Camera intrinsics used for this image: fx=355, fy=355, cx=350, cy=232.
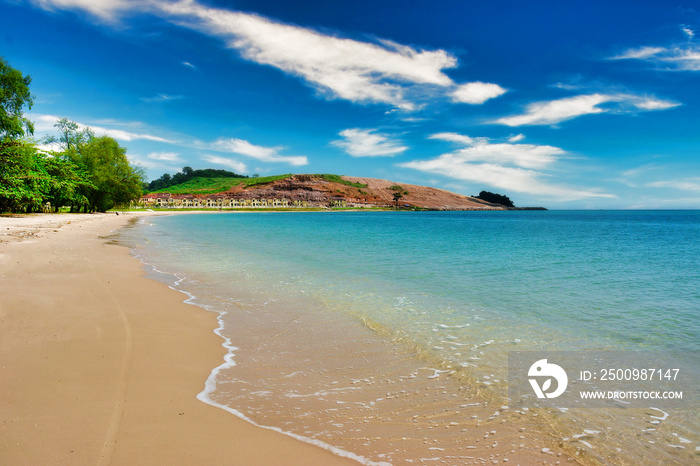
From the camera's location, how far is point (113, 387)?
4.55 metres

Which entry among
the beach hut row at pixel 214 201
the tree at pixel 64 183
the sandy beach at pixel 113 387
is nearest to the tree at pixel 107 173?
the tree at pixel 64 183

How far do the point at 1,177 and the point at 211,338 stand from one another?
3856 centimetres

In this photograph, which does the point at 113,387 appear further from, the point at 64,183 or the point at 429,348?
the point at 64,183

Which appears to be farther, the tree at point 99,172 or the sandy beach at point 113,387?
the tree at point 99,172

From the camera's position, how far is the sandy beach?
3391mm

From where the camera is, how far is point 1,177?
31.9 metres

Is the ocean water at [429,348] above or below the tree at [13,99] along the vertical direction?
below

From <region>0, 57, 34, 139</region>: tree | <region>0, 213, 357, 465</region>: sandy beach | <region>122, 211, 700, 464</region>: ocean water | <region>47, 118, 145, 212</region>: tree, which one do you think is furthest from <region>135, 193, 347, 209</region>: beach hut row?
<region>0, 213, 357, 465</region>: sandy beach

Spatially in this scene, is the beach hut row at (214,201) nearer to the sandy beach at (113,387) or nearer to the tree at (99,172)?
the tree at (99,172)

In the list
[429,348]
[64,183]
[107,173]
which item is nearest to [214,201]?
[107,173]

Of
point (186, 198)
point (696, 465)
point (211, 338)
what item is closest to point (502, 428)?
point (696, 465)

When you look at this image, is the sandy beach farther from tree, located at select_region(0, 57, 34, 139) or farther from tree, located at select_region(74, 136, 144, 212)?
tree, located at select_region(74, 136, 144, 212)

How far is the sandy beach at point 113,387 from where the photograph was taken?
339cm

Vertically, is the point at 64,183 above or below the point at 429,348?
above
